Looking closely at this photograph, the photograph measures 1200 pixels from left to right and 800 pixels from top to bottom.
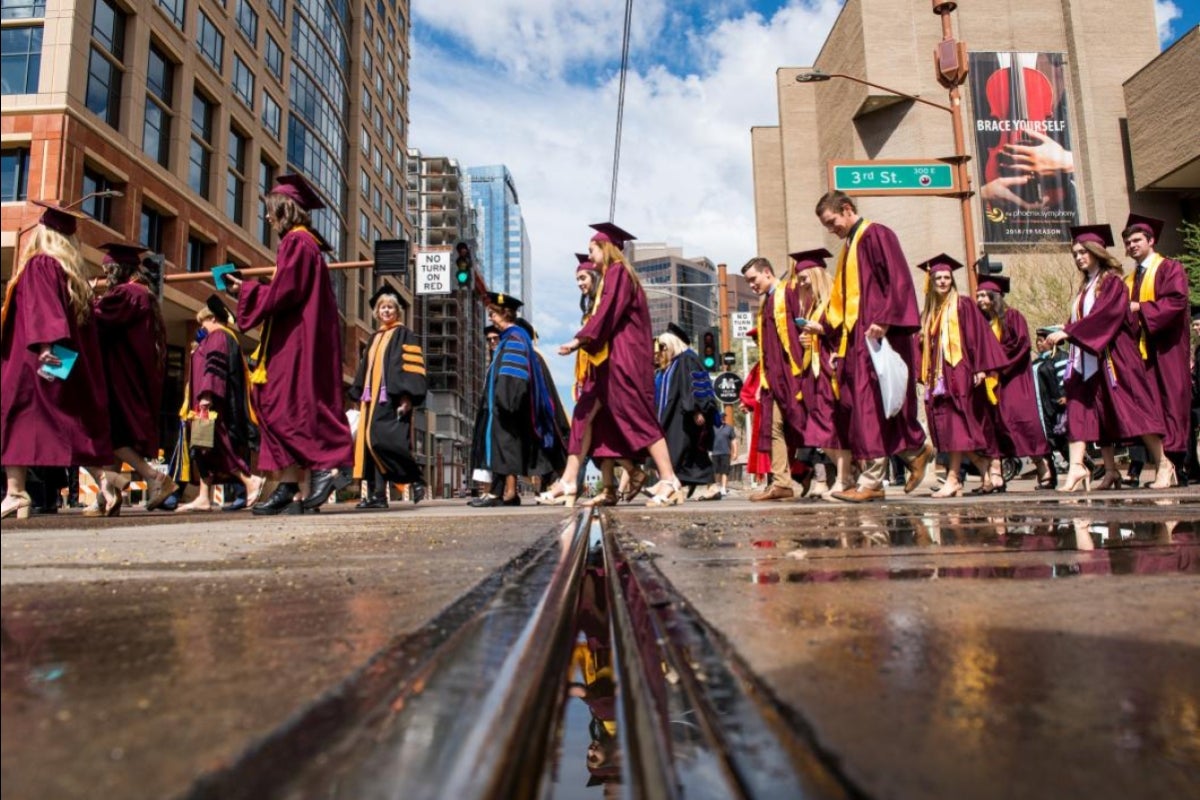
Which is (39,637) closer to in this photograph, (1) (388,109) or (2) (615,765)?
(2) (615,765)

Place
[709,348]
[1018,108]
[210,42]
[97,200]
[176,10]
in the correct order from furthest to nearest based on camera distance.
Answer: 1. [1018,108]
2. [210,42]
3. [176,10]
4. [709,348]
5. [97,200]

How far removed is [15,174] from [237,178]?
31.0ft

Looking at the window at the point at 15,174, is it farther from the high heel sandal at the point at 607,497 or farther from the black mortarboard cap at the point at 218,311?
the high heel sandal at the point at 607,497

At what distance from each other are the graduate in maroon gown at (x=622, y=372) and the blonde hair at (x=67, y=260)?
296 centimetres

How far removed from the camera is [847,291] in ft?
18.5

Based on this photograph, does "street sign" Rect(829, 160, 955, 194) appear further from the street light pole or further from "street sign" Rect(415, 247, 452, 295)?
"street sign" Rect(415, 247, 452, 295)

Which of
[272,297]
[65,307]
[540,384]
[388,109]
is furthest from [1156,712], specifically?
[388,109]

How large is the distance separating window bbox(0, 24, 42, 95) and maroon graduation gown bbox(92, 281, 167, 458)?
18.2m

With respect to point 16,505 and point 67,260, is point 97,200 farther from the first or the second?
point 16,505

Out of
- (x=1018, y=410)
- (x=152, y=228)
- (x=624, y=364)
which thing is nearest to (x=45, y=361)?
(x=624, y=364)

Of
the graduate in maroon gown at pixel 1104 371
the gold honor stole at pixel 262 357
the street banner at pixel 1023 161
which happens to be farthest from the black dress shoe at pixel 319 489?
the street banner at pixel 1023 161

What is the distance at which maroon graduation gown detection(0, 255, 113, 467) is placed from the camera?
4.32 metres

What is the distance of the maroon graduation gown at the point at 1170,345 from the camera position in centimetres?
633

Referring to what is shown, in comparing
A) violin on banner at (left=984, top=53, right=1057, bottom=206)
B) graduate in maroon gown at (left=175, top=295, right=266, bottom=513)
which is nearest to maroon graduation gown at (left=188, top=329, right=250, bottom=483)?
graduate in maroon gown at (left=175, top=295, right=266, bottom=513)
